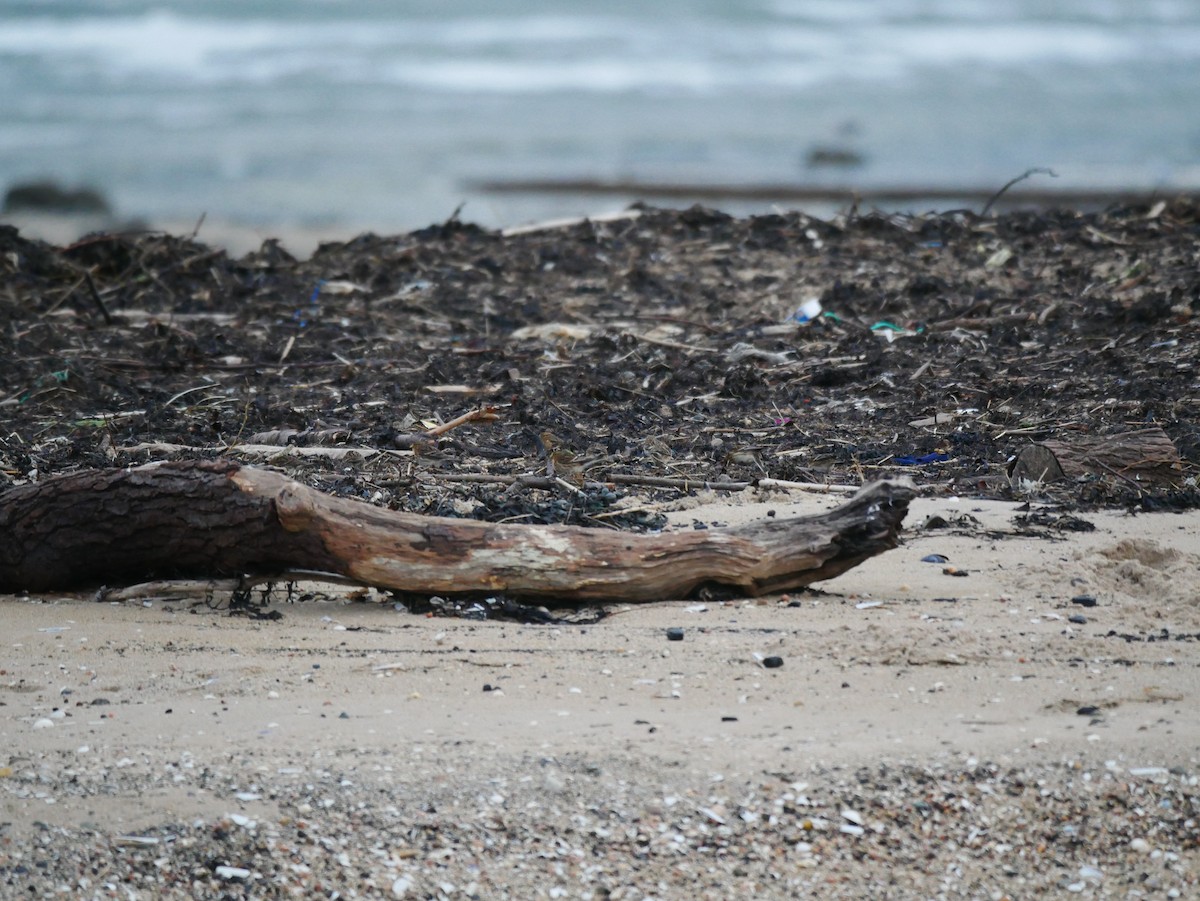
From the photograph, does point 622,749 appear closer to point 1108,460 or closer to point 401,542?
point 401,542

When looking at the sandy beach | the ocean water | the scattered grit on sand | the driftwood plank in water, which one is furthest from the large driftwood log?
the ocean water

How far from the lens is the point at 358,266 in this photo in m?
9.54

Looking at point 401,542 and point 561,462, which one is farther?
point 561,462

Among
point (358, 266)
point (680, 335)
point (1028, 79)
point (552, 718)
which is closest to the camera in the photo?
point (552, 718)

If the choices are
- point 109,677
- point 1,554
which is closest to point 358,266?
point 1,554

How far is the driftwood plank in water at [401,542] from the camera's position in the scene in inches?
159

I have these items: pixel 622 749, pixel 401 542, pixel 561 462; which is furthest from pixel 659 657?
pixel 561 462

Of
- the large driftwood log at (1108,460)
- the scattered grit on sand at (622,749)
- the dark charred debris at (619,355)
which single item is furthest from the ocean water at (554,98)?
the scattered grit on sand at (622,749)

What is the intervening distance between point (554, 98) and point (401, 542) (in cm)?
2633

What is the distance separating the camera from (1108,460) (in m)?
5.24

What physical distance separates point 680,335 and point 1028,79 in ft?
83.0

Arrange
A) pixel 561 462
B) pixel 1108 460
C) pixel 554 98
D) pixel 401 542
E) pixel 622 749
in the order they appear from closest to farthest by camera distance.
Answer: pixel 622 749 → pixel 401 542 → pixel 1108 460 → pixel 561 462 → pixel 554 98

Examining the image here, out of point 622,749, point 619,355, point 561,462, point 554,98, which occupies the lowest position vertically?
point 622,749

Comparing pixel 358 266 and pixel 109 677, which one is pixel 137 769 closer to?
pixel 109 677
